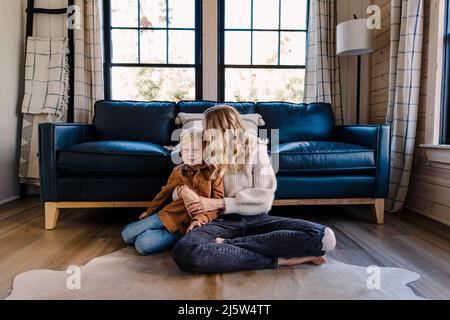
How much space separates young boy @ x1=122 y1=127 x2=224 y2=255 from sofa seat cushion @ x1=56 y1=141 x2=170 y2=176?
0.35 meters

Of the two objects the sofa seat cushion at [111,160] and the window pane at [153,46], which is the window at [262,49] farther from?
the sofa seat cushion at [111,160]

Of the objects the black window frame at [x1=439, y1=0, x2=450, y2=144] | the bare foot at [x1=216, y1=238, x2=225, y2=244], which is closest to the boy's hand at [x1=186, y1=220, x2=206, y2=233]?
the bare foot at [x1=216, y1=238, x2=225, y2=244]

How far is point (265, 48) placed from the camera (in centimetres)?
331

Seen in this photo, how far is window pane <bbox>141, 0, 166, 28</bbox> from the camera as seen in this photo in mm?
3240

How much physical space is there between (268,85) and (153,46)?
44.2 inches

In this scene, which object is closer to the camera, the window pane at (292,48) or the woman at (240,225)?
the woman at (240,225)

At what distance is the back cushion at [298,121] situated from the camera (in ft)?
8.86

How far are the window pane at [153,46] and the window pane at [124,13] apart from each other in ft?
0.50

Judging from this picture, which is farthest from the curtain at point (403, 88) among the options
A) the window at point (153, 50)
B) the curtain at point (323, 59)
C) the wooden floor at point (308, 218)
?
the window at point (153, 50)

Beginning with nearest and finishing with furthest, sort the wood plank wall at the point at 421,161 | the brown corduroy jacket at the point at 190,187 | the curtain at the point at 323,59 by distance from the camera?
1. the brown corduroy jacket at the point at 190,187
2. the wood plank wall at the point at 421,161
3. the curtain at the point at 323,59

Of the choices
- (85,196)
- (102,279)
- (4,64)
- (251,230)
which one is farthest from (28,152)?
(251,230)

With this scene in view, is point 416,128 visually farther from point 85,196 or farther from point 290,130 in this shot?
point 85,196

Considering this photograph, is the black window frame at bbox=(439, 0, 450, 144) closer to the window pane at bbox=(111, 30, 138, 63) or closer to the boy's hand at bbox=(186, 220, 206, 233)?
the boy's hand at bbox=(186, 220, 206, 233)

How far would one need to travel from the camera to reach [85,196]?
2.05 meters
